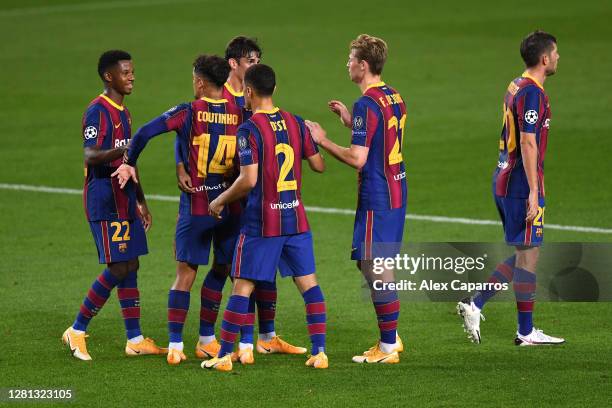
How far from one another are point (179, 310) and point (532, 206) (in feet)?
8.88

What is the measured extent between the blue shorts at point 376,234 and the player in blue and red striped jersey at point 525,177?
909 mm

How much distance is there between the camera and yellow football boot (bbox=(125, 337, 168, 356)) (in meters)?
9.48

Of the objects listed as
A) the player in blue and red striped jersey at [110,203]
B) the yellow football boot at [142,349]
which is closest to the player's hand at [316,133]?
the player in blue and red striped jersey at [110,203]

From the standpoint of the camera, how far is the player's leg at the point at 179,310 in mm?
9234

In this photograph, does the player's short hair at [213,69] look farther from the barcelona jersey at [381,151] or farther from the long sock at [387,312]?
the long sock at [387,312]

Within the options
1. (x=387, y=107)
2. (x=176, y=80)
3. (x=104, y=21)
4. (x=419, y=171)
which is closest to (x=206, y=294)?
(x=387, y=107)

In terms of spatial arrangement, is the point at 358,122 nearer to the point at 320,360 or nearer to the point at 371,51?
the point at 371,51

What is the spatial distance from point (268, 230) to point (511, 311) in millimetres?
3017

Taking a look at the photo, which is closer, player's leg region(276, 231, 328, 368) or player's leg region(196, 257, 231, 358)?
player's leg region(276, 231, 328, 368)

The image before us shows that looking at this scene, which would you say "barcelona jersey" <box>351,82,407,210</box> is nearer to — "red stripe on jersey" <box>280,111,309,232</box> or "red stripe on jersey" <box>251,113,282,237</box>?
"red stripe on jersey" <box>280,111,309,232</box>

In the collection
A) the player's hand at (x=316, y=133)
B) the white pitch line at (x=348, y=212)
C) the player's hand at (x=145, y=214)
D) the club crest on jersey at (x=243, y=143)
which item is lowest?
the white pitch line at (x=348, y=212)

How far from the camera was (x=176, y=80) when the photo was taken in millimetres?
23984

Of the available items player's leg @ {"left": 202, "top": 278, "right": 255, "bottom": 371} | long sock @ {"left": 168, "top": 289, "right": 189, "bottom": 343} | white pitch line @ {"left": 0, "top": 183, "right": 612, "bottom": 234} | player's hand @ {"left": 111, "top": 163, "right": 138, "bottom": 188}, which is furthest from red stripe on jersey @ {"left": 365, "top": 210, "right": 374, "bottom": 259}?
white pitch line @ {"left": 0, "top": 183, "right": 612, "bottom": 234}

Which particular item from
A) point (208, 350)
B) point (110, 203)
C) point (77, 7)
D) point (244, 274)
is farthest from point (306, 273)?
point (77, 7)
